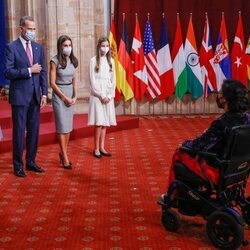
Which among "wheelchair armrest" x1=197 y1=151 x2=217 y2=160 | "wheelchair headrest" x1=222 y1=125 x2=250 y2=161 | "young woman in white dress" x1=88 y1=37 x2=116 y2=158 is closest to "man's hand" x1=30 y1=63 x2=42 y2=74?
"young woman in white dress" x1=88 y1=37 x2=116 y2=158

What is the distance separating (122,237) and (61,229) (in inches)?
20.1

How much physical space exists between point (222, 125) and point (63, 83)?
8.69 feet

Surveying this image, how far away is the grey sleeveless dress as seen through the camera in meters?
5.56

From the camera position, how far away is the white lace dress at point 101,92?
6113mm

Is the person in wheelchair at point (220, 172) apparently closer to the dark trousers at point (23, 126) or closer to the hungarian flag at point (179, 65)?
the dark trousers at point (23, 126)

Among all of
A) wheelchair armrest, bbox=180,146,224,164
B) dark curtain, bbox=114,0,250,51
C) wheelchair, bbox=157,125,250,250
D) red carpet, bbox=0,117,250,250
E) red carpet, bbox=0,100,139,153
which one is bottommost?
red carpet, bbox=0,117,250,250

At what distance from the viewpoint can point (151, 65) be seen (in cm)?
958

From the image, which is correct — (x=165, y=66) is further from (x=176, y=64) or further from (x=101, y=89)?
(x=101, y=89)

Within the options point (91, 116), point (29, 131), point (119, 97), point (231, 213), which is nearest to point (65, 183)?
point (29, 131)

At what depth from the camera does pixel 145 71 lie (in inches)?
377

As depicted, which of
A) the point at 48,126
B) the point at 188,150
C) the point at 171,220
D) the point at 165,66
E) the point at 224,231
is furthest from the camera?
the point at 165,66

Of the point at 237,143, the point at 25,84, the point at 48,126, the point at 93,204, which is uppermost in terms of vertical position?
the point at 25,84

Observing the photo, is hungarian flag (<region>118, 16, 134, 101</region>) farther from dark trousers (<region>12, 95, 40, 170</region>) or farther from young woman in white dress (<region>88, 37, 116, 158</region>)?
dark trousers (<region>12, 95, 40, 170</region>)

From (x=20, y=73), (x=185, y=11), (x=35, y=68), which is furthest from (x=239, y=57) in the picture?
(x=20, y=73)
